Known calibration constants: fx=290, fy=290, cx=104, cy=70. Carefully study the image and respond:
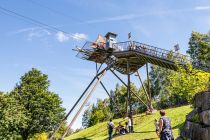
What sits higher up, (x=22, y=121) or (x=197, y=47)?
(x=197, y=47)

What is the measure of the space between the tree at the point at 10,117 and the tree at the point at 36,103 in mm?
1420

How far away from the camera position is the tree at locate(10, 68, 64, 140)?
51.0 m

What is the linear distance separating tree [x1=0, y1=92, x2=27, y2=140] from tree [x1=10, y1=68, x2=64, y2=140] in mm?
1420

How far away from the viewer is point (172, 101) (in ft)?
284

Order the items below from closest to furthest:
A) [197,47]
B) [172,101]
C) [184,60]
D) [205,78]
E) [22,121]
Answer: [205,78] < [184,60] < [22,121] < [197,47] < [172,101]

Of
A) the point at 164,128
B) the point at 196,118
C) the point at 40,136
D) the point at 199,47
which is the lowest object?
the point at 40,136

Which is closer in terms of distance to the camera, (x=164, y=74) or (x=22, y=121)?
(x=22, y=121)

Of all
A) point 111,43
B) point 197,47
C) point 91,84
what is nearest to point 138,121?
point 91,84

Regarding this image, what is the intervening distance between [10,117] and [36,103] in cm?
788

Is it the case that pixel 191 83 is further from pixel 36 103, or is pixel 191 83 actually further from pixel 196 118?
pixel 36 103

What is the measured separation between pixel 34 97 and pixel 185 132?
40248 millimetres

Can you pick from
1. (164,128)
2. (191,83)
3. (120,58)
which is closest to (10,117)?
(120,58)

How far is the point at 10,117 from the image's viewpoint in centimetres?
4469

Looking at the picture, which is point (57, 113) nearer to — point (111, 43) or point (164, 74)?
point (111, 43)
